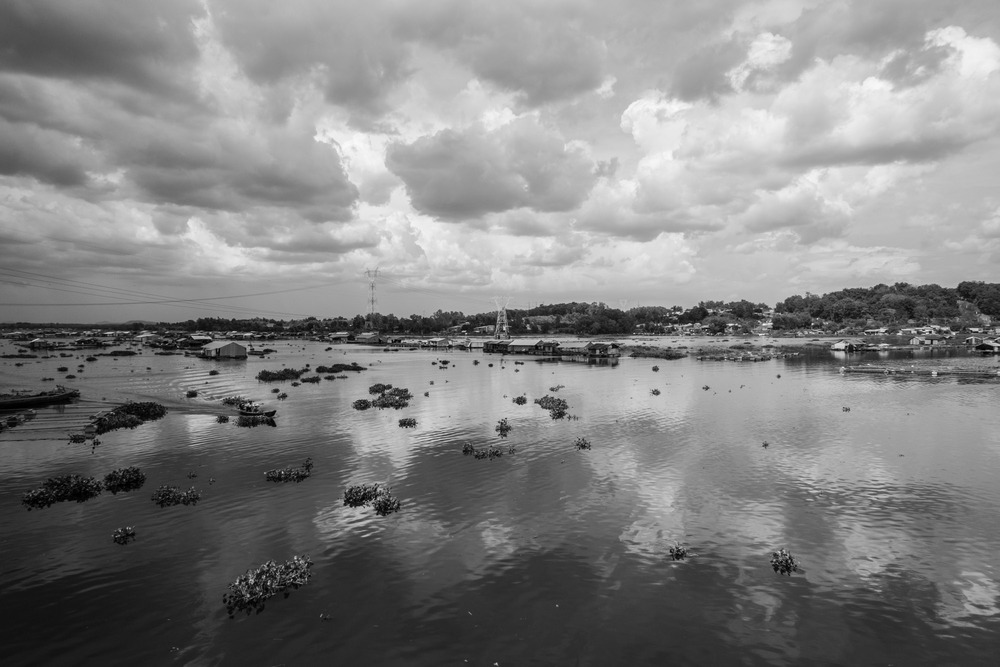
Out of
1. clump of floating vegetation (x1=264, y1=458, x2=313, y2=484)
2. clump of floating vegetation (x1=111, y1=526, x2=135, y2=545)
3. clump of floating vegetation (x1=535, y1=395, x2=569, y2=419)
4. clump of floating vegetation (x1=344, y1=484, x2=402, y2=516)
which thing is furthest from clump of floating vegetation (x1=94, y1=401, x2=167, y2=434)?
clump of floating vegetation (x1=535, y1=395, x2=569, y2=419)

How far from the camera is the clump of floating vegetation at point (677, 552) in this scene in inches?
789

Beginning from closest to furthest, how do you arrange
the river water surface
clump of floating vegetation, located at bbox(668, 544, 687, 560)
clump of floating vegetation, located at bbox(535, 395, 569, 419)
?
the river water surface < clump of floating vegetation, located at bbox(668, 544, 687, 560) < clump of floating vegetation, located at bbox(535, 395, 569, 419)

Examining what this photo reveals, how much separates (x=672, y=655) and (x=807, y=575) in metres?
8.11

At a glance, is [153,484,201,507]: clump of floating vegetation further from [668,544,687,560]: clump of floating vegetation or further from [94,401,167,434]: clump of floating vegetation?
[668,544,687,560]: clump of floating vegetation

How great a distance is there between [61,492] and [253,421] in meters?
19.9

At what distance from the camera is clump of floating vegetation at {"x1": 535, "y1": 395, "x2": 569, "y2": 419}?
50.4 m

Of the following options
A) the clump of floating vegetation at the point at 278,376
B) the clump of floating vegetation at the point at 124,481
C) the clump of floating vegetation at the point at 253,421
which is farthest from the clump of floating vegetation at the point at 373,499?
the clump of floating vegetation at the point at 278,376

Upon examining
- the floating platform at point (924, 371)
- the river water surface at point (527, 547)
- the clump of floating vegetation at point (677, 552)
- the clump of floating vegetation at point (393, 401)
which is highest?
the floating platform at point (924, 371)

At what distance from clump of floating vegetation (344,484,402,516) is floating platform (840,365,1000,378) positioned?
9704cm

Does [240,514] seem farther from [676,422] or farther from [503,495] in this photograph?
[676,422]

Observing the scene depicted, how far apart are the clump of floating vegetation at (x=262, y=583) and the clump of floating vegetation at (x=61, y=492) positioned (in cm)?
1634

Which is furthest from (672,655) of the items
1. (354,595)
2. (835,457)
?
(835,457)

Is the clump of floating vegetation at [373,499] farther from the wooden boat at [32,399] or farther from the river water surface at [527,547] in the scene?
the wooden boat at [32,399]

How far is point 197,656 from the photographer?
14430 millimetres
